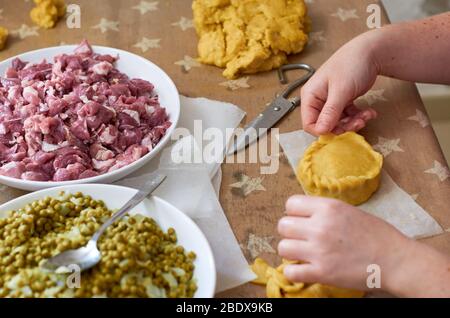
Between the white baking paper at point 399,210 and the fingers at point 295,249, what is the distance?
0.27 m

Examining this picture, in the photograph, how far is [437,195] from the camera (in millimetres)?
1322

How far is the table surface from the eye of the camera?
1308 mm

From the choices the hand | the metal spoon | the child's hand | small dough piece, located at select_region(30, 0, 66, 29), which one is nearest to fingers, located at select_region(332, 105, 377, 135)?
the hand

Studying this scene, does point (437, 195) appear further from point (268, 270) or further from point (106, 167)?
point (106, 167)

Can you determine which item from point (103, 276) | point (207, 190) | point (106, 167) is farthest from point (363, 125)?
point (103, 276)

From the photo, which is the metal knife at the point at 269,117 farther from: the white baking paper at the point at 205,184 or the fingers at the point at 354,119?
the fingers at the point at 354,119

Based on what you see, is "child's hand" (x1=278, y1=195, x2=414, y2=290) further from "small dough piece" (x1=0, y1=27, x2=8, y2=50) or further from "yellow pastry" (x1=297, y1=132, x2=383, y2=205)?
"small dough piece" (x1=0, y1=27, x2=8, y2=50)

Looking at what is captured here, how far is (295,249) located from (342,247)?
8 centimetres

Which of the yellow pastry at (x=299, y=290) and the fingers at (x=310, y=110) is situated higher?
the fingers at (x=310, y=110)

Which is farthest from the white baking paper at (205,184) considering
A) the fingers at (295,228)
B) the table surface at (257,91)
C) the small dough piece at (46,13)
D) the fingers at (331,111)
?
the small dough piece at (46,13)

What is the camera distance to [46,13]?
5.99 feet

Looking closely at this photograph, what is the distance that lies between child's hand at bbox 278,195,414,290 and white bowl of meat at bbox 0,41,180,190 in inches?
17.6

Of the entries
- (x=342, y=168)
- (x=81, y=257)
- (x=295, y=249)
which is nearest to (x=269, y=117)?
(x=342, y=168)

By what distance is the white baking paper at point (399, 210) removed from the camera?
125cm
